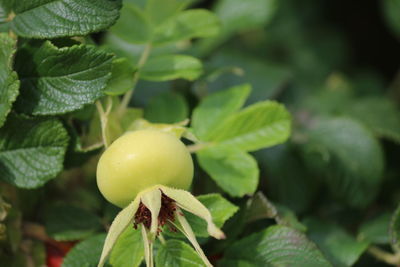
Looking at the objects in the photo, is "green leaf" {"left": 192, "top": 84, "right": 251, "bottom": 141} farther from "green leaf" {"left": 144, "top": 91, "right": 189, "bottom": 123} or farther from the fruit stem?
the fruit stem

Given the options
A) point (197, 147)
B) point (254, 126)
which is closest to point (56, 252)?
point (197, 147)

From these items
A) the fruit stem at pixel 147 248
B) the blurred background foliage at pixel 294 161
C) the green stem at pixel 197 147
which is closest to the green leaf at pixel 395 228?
the blurred background foliage at pixel 294 161

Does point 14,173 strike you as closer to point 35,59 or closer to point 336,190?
point 35,59

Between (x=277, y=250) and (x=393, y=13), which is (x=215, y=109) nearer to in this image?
(x=277, y=250)

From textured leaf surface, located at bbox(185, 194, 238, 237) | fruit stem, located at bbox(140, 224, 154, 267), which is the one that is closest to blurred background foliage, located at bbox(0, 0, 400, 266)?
textured leaf surface, located at bbox(185, 194, 238, 237)

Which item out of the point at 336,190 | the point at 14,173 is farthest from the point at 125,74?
the point at 336,190

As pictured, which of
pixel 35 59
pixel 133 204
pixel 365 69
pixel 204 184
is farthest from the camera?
pixel 365 69
